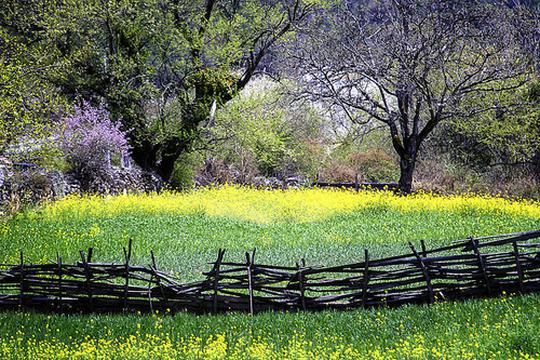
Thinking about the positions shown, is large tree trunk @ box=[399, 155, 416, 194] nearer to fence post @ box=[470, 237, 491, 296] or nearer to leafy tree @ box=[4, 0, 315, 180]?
leafy tree @ box=[4, 0, 315, 180]

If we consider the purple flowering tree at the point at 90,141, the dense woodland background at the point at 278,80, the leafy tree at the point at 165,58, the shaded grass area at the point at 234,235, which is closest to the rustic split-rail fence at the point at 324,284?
the shaded grass area at the point at 234,235

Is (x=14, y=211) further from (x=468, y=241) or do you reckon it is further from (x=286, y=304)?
(x=468, y=241)

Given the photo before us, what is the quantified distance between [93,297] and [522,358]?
207 inches

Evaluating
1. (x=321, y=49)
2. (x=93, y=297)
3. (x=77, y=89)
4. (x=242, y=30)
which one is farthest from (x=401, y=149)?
(x=93, y=297)

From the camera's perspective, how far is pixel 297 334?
609 centimetres

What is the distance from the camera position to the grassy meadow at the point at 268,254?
18.5 ft

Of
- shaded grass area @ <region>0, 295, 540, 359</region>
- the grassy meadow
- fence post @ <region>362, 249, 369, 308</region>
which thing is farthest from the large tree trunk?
fence post @ <region>362, 249, 369, 308</region>

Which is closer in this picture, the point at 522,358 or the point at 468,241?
the point at 522,358

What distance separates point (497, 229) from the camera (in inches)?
523

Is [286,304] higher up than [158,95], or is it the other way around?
[158,95]

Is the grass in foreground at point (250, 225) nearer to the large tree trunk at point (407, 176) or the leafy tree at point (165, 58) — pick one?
the large tree trunk at point (407, 176)

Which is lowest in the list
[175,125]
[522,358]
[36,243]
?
[522,358]

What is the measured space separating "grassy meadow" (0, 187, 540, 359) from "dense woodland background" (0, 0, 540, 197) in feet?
9.70

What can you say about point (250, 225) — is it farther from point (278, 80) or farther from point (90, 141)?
point (278, 80)
